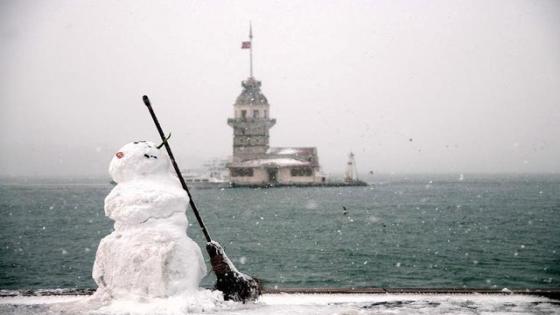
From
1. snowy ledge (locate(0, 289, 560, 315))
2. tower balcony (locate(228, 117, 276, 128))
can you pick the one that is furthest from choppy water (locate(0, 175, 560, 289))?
tower balcony (locate(228, 117, 276, 128))

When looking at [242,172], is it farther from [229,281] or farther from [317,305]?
[317,305]

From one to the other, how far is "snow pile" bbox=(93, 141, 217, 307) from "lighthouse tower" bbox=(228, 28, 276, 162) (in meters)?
78.0

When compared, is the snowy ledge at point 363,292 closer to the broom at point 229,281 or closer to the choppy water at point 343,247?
the broom at point 229,281

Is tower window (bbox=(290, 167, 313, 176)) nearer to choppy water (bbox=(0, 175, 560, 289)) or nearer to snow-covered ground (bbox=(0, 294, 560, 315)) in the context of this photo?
choppy water (bbox=(0, 175, 560, 289))

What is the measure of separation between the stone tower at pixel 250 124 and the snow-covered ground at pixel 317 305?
256 feet

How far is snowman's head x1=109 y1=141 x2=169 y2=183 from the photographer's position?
7.07 meters

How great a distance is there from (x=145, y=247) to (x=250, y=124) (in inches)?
3115

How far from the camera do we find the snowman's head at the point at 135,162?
7066 millimetres

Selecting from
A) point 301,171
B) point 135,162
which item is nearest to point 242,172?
point 301,171

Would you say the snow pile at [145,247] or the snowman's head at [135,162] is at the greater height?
the snowman's head at [135,162]

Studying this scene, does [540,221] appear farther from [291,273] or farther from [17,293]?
[17,293]

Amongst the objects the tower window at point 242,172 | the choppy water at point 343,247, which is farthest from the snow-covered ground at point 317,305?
the tower window at point 242,172

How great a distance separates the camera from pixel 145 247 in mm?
6660

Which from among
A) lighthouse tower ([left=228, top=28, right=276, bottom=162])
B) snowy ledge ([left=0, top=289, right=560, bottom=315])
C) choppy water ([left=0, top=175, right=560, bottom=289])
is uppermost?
lighthouse tower ([left=228, top=28, right=276, bottom=162])
